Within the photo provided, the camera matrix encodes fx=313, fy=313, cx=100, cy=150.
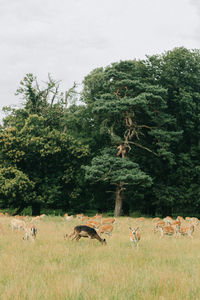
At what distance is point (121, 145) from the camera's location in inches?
1190

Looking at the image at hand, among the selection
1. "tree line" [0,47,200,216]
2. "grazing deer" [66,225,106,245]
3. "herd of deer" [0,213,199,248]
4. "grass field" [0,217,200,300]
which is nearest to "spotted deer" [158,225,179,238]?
"herd of deer" [0,213,199,248]

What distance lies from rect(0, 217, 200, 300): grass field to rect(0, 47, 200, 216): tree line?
1628cm

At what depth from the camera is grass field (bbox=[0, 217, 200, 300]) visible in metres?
5.62

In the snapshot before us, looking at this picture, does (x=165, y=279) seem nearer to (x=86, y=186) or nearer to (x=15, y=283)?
(x=15, y=283)

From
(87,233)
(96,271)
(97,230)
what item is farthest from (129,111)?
(96,271)

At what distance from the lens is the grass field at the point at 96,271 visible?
5625mm

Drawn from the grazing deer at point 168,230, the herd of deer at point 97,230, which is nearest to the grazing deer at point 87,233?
the herd of deer at point 97,230

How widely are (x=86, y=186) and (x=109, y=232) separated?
2102 cm

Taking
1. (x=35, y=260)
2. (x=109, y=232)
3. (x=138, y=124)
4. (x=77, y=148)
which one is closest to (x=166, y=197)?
(x=138, y=124)

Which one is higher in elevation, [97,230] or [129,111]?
[129,111]

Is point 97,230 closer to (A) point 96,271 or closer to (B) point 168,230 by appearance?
(B) point 168,230

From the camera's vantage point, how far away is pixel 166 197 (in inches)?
1184

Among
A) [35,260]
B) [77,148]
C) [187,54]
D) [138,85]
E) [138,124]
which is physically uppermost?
[187,54]

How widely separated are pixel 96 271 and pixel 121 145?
76.5ft
